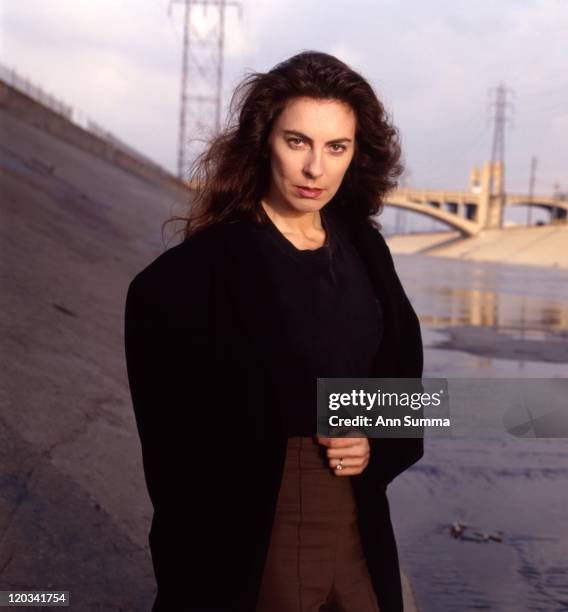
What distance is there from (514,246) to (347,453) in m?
58.2

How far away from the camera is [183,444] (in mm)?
1836

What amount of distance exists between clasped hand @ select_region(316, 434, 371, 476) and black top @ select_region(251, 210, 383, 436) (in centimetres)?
5

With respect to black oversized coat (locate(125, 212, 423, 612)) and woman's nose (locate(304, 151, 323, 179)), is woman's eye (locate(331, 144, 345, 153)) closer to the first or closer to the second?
woman's nose (locate(304, 151, 323, 179))

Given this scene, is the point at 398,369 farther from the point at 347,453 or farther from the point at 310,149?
the point at 310,149

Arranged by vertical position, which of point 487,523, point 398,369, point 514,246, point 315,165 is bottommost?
point 514,246

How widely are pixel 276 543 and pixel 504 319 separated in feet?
37.7

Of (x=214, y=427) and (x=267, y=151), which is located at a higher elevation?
(x=267, y=151)

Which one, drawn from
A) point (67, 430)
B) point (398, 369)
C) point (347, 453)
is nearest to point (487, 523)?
point (67, 430)

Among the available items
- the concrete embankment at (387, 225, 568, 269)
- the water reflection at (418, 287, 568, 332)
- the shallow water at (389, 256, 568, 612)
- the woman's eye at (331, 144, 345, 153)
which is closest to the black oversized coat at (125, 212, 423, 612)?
the woman's eye at (331, 144, 345, 153)

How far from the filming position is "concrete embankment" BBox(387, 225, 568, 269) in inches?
1955

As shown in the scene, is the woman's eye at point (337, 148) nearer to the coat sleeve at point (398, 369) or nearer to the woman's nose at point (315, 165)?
the woman's nose at point (315, 165)

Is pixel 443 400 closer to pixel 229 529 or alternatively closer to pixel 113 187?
pixel 229 529

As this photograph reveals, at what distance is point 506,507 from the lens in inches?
169

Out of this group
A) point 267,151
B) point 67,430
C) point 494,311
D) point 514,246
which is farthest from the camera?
point 514,246
